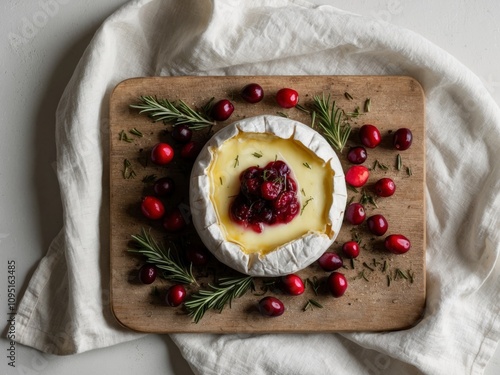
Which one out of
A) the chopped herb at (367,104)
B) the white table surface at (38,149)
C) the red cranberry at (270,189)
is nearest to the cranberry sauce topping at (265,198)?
the red cranberry at (270,189)

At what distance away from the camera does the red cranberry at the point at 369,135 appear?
248 centimetres

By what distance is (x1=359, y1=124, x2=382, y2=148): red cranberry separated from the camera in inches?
97.7

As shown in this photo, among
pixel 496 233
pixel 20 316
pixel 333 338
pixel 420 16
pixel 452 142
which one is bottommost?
pixel 333 338

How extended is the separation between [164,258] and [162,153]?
0.41 m

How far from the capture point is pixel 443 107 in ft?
8.42

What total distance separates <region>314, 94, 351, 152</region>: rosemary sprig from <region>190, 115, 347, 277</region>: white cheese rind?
4.3 inches

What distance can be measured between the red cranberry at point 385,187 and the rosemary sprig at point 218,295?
2.00ft

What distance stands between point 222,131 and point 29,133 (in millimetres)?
879

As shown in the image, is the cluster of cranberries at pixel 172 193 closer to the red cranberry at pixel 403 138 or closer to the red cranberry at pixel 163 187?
the red cranberry at pixel 163 187

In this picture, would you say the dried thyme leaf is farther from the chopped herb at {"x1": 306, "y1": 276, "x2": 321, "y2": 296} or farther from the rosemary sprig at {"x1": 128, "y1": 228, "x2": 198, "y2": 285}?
the rosemary sprig at {"x1": 128, "y1": 228, "x2": 198, "y2": 285}

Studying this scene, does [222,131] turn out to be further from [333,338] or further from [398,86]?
[333,338]

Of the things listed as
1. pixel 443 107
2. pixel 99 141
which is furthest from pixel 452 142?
pixel 99 141

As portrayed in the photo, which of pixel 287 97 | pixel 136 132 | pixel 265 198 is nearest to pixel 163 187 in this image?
pixel 136 132

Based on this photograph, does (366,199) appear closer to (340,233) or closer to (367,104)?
(340,233)
